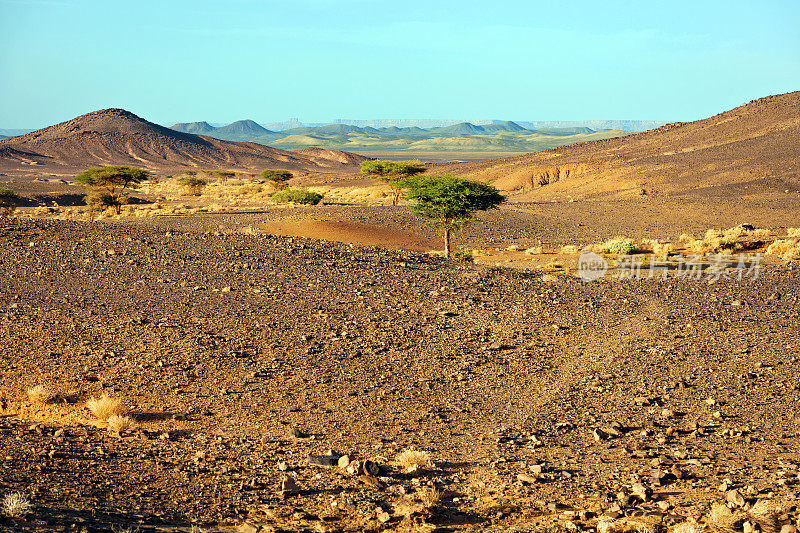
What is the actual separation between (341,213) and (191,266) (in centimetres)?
1520

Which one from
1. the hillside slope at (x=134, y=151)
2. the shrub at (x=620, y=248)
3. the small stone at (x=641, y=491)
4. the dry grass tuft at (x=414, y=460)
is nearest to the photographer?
the small stone at (x=641, y=491)

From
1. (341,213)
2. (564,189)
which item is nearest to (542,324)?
(341,213)

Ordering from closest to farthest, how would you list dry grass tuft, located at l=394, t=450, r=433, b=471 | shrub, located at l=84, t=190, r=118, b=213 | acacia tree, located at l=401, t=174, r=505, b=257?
dry grass tuft, located at l=394, t=450, r=433, b=471
acacia tree, located at l=401, t=174, r=505, b=257
shrub, located at l=84, t=190, r=118, b=213

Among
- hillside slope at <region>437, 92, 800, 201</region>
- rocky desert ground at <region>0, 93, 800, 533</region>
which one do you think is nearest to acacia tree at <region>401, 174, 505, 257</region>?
rocky desert ground at <region>0, 93, 800, 533</region>

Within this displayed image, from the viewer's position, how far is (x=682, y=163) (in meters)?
55.2

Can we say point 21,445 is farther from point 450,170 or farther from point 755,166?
point 450,170

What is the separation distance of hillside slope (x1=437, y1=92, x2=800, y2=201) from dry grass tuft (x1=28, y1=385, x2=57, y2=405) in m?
38.4

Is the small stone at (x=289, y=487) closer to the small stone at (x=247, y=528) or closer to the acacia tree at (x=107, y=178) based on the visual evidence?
the small stone at (x=247, y=528)

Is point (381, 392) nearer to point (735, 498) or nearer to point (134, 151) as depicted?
point (735, 498)

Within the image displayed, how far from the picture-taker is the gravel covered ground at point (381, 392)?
238 inches

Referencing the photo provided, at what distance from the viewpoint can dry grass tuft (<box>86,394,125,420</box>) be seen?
7852 millimetres

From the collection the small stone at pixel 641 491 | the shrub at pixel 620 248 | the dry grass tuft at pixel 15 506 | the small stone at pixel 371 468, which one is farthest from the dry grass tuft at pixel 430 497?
the shrub at pixel 620 248

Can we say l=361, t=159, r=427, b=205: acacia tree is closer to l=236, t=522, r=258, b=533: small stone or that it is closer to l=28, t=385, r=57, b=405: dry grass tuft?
l=28, t=385, r=57, b=405: dry grass tuft

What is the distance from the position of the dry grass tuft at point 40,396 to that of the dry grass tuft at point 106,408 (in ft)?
2.39
